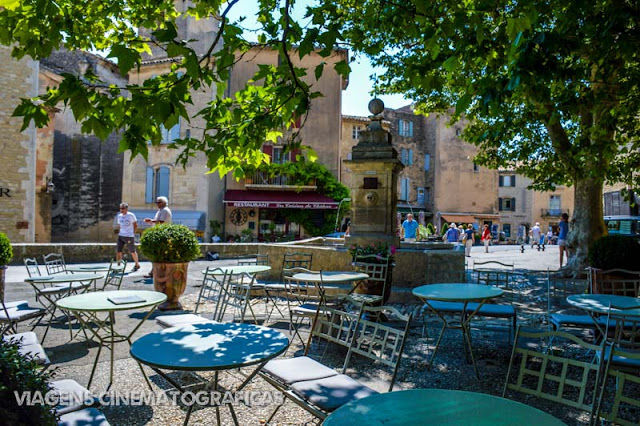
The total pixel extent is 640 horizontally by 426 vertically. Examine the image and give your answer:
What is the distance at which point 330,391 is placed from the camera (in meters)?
2.55

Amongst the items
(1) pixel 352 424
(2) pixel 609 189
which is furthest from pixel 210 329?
(2) pixel 609 189

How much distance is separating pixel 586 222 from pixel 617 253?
4.72 meters

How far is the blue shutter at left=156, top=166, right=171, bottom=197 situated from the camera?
23.9 metres

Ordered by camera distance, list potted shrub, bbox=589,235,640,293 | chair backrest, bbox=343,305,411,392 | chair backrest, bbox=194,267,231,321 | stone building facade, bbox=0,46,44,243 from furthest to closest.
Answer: stone building facade, bbox=0,46,44,243 < potted shrub, bbox=589,235,640,293 < chair backrest, bbox=194,267,231,321 < chair backrest, bbox=343,305,411,392

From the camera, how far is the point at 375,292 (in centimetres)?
605

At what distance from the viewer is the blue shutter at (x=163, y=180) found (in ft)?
78.5

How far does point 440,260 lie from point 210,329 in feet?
16.2

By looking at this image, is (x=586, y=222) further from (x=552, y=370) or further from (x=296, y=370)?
(x=296, y=370)

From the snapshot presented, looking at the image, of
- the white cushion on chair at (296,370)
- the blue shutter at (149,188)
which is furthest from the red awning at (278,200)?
the white cushion on chair at (296,370)

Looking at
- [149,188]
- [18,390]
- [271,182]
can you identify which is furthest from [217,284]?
[149,188]

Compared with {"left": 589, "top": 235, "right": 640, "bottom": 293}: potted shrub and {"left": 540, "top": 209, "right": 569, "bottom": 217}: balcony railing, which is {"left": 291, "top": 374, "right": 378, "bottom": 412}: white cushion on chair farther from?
{"left": 540, "top": 209, "right": 569, "bottom": 217}: balcony railing

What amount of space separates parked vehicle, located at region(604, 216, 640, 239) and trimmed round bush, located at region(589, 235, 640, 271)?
14048 mm

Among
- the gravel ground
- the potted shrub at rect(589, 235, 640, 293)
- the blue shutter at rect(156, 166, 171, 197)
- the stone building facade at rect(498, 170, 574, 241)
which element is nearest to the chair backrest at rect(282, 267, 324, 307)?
the gravel ground

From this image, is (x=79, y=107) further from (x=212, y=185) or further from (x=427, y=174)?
(x=427, y=174)
